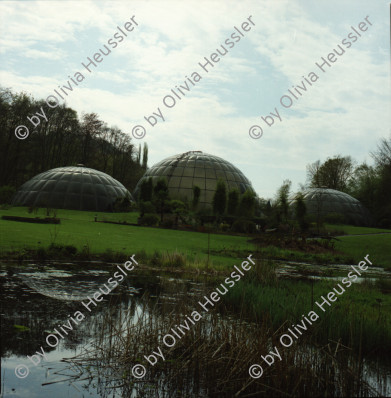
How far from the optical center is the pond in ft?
17.1

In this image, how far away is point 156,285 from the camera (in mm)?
11438

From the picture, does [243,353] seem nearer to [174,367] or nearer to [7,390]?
[174,367]

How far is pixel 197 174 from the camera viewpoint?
56.4 metres

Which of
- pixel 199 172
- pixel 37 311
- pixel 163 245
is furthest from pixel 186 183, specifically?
pixel 37 311

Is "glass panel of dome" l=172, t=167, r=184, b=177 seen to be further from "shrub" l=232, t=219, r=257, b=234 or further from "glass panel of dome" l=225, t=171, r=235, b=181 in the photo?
"shrub" l=232, t=219, r=257, b=234

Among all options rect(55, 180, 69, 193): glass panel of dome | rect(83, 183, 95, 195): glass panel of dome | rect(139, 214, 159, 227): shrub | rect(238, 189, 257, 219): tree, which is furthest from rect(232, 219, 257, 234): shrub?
rect(55, 180, 69, 193): glass panel of dome

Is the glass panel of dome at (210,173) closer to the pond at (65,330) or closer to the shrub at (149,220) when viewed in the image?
the shrub at (149,220)

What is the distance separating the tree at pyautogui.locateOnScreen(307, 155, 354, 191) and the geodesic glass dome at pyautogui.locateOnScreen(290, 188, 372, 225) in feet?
40.8

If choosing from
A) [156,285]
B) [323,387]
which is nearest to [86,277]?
[156,285]

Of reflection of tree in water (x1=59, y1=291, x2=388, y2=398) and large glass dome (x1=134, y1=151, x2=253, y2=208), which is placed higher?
large glass dome (x1=134, y1=151, x2=253, y2=208)

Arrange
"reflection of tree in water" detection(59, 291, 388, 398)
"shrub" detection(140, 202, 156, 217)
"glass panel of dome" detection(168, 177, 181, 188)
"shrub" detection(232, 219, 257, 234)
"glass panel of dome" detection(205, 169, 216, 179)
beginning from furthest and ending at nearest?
1. "glass panel of dome" detection(205, 169, 216, 179)
2. "glass panel of dome" detection(168, 177, 181, 188)
3. "shrub" detection(140, 202, 156, 217)
4. "shrub" detection(232, 219, 257, 234)
5. "reflection of tree in water" detection(59, 291, 388, 398)

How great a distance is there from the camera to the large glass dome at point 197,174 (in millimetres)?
54594

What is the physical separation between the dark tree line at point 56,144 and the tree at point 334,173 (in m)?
29.2

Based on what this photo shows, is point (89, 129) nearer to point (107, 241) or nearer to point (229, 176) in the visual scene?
point (229, 176)
